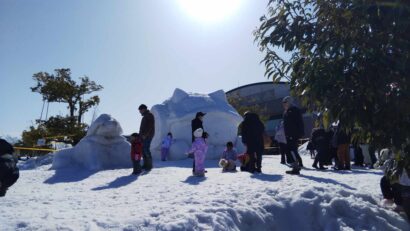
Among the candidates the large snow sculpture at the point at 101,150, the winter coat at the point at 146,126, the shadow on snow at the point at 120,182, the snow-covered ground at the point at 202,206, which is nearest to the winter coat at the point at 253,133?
the snow-covered ground at the point at 202,206

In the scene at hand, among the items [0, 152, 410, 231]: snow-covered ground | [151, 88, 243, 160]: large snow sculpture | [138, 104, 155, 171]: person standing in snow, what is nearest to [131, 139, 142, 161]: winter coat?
[138, 104, 155, 171]: person standing in snow

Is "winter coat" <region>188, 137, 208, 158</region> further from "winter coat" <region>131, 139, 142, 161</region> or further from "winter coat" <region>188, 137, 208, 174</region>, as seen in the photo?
"winter coat" <region>131, 139, 142, 161</region>

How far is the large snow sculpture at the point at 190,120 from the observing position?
1570 cm

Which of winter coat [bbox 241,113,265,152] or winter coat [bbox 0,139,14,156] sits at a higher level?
winter coat [bbox 241,113,265,152]

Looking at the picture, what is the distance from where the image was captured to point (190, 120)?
52.3 ft

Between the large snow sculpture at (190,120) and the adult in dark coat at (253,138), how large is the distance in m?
6.24

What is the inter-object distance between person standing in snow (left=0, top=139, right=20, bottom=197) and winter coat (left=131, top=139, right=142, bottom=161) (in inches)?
143

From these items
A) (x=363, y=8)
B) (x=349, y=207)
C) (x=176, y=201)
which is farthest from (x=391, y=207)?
(x=363, y=8)

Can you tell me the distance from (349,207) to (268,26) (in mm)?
3474

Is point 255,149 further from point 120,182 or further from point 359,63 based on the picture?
point 359,63

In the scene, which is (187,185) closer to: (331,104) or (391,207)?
(391,207)

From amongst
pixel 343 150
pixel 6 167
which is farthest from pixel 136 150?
pixel 343 150

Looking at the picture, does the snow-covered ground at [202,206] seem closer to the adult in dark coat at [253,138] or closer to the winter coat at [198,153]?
the winter coat at [198,153]

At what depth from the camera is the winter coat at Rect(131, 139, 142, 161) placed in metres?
9.34
